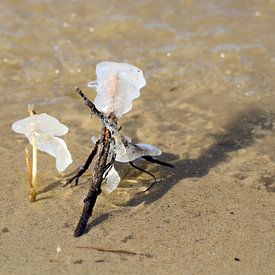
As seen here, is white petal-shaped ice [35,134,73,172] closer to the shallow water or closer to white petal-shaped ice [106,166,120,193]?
white petal-shaped ice [106,166,120,193]

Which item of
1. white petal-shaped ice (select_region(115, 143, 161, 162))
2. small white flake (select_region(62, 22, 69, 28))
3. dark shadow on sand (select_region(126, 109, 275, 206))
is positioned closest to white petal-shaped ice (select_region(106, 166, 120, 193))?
white petal-shaped ice (select_region(115, 143, 161, 162))

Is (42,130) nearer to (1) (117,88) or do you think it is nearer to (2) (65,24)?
(1) (117,88)

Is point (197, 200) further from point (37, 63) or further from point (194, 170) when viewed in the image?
point (37, 63)

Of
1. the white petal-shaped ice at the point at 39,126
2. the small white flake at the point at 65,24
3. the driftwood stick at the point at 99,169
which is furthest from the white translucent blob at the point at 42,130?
the small white flake at the point at 65,24

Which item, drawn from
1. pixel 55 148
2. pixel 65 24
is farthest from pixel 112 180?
pixel 65 24

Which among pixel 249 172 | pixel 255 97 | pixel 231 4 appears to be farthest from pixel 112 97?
pixel 231 4

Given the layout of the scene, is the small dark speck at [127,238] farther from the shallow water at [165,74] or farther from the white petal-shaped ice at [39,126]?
the white petal-shaped ice at [39,126]
